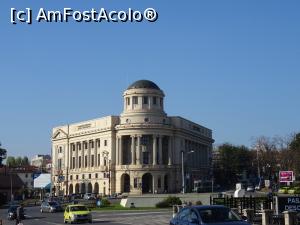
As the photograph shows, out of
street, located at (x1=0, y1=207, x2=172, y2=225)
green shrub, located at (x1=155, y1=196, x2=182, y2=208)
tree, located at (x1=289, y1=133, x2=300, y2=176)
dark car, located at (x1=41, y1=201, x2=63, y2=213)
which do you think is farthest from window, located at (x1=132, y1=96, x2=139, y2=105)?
street, located at (x1=0, y1=207, x2=172, y2=225)

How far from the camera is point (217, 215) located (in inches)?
Result: 735

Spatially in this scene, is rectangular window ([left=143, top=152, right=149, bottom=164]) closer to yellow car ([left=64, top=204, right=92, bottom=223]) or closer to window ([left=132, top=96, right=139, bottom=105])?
window ([left=132, top=96, right=139, bottom=105])

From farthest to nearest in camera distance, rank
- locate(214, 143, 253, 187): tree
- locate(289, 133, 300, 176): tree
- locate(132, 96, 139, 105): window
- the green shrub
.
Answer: locate(214, 143, 253, 187): tree
locate(132, 96, 139, 105): window
locate(289, 133, 300, 176): tree
the green shrub

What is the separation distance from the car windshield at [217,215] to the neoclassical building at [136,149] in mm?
102778

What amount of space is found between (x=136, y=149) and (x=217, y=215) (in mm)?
112706

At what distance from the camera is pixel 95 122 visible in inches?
5674

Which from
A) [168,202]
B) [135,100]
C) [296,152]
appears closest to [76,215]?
[168,202]

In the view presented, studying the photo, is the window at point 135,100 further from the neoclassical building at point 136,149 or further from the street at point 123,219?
the street at point 123,219

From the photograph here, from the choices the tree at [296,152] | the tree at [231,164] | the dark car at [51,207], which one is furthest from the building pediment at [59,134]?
the dark car at [51,207]

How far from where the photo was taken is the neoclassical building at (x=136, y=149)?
130m

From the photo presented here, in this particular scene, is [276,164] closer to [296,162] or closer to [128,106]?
[296,162]

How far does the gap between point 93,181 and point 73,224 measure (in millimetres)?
97870

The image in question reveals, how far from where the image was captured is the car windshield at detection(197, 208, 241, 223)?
725 inches

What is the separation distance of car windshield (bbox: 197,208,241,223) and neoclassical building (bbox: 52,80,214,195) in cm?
10278
